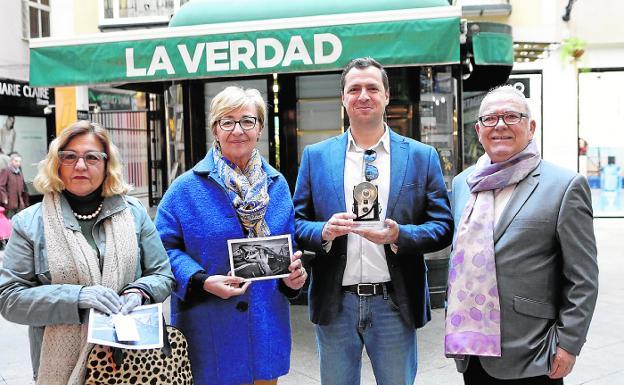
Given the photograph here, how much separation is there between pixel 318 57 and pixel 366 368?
105 inches

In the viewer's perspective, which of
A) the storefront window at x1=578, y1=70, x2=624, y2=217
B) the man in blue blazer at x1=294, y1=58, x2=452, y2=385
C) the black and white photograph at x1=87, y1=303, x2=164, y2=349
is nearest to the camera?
the black and white photograph at x1=87, y1=303, x2=164, y2=349

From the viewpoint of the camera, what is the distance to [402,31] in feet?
17.4

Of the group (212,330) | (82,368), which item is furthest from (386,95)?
(82,368)

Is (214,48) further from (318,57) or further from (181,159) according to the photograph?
(181,159)

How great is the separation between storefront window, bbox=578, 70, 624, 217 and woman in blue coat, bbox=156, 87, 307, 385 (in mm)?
13357

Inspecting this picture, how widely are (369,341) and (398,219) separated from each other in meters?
0.61

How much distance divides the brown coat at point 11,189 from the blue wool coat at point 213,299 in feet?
36.9

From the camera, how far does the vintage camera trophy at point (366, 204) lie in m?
2.74

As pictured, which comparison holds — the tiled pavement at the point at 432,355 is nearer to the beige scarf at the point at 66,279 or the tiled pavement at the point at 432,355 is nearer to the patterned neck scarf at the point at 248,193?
the patterned neck scarf at the point at 248,193

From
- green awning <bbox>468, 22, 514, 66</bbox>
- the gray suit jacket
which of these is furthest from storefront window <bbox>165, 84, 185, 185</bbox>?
the gray suit jacket

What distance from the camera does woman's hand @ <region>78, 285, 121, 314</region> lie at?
Result: 2.38m

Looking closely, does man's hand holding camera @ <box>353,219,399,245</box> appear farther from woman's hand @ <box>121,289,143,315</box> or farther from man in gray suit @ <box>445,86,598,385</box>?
woman's hand @ <box>121,289,143,315</box>

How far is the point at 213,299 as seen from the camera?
284cm

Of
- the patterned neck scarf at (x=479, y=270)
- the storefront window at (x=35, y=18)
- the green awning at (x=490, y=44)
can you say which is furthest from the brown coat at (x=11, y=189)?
the patterned neck scarf at (x=479, y=270)
